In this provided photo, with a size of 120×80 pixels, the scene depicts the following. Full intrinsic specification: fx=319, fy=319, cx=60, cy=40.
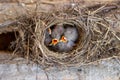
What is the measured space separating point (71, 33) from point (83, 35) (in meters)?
0.13

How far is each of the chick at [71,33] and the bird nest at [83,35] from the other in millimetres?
104

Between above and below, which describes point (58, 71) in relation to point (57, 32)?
below

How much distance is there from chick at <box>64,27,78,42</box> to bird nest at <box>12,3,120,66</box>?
0.10 m

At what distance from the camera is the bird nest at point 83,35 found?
78.6 inches

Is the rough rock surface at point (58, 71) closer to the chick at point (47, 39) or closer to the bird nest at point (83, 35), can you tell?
the bird nest at point (83, 35)

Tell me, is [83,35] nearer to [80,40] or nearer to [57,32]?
[80,40]

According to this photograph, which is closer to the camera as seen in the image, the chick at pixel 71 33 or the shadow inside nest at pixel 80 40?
the shadow inside nest at pixel 80 40

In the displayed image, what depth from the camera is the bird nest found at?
200 centimetres

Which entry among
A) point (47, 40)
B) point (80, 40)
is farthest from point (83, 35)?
point (47, 40)

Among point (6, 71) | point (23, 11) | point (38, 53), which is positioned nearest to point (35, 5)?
point (23, 11)

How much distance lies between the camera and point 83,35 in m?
2.12

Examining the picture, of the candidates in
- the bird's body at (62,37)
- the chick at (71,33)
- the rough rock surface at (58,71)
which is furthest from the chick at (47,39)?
the rough rock surface at (58,71)

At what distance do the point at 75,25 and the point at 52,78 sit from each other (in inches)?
16.0

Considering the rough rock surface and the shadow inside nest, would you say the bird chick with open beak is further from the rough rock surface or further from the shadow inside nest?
the rough rock surface
